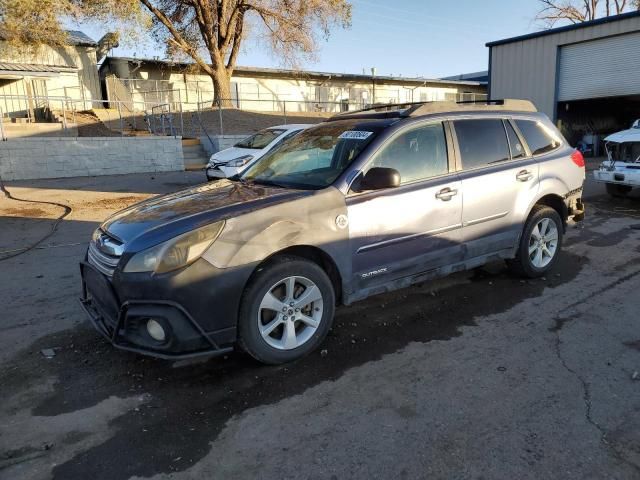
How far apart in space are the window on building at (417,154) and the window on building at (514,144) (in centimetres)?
Result: 98

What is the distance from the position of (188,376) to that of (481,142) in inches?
134

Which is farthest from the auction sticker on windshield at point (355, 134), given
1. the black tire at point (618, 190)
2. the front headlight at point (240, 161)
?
the black tire at point (618, 190)

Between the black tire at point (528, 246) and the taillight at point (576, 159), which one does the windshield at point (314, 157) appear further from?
the taillight at point (576, 159)

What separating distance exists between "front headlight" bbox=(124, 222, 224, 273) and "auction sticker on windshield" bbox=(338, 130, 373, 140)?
5.51 feet

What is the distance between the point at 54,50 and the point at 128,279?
27.5 meters

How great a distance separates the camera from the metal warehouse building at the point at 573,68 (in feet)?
67.4

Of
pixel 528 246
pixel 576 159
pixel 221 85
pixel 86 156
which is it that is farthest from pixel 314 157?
pixel 221 85

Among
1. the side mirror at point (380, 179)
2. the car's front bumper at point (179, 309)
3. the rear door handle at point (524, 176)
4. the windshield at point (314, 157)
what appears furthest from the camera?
the rear door handle at point (524, 176)

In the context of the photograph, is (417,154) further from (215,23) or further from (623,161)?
(215,23)

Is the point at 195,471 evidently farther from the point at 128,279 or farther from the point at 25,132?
the point at 25,132

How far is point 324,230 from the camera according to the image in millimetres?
3660

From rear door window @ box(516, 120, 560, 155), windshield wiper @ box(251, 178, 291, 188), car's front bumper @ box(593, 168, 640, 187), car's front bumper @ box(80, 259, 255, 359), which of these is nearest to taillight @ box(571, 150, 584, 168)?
rear door window @ box(516, 120, 560, 155)

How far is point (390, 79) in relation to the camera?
1396 inches

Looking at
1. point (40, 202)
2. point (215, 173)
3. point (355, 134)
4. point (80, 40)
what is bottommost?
point (40, 202)
